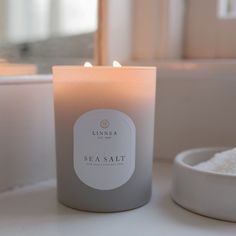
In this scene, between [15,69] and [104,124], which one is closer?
[104,124]

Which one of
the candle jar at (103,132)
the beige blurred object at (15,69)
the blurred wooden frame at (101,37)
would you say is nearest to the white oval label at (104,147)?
the candle jar at (103,132)

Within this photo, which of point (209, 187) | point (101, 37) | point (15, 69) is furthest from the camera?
point (101, 37)

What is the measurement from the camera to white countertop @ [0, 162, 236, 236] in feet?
1.26

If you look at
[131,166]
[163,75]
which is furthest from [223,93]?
[131,166]

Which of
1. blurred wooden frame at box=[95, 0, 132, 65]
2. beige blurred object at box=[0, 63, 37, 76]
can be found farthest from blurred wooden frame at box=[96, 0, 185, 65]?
beige blurred object at box=[0, 63, 37, 76]

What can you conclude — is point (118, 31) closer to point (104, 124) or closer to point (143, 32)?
point (143, 32)

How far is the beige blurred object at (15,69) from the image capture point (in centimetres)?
52

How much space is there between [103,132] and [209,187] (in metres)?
0.11

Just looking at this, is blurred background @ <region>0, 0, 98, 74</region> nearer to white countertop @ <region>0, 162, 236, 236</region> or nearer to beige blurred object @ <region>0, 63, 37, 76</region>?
beige blurred object @ <region>0, 63, 37, 76</region>

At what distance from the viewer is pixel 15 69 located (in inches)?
21.1

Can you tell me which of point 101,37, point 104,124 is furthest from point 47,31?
point 104,124

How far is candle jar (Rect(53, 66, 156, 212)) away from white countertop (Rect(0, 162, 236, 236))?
2 centimetres

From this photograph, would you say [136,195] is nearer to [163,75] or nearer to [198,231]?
[198,231]

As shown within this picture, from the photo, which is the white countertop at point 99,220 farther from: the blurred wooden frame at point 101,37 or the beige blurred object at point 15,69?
the blurred wooden frame at point 101,37
